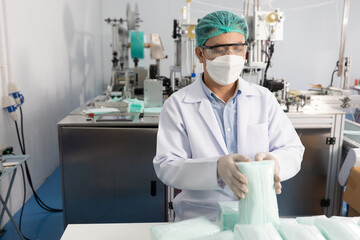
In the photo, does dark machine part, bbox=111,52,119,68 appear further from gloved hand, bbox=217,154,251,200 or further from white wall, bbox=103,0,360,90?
gloved hand, bbox=217,154,251,200

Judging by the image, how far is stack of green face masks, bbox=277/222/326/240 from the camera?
2.23ft

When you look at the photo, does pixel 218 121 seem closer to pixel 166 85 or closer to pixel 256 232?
pixel 256 232

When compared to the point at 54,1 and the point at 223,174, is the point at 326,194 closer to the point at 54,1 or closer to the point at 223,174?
the point at 223,174

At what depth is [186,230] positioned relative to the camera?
2.49ft

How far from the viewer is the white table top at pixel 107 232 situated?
92cm

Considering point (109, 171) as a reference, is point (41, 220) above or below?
below

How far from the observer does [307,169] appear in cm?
234

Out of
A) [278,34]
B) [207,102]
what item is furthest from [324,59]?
[207,102]

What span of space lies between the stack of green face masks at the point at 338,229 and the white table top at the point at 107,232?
0.47 metres

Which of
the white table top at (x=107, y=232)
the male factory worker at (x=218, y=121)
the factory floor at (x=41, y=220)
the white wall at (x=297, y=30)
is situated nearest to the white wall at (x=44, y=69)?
the factory floor at (x=41, y=220)

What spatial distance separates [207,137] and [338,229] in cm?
50

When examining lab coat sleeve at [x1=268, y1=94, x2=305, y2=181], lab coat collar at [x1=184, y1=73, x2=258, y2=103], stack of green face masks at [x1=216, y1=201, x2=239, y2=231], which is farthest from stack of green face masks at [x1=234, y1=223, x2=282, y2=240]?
lab coat collar at [x1=184, y1=73, x2=258, y2=103]

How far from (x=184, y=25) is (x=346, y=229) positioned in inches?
83.5

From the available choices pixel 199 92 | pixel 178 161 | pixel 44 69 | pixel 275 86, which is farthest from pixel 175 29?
pixel 178 161
